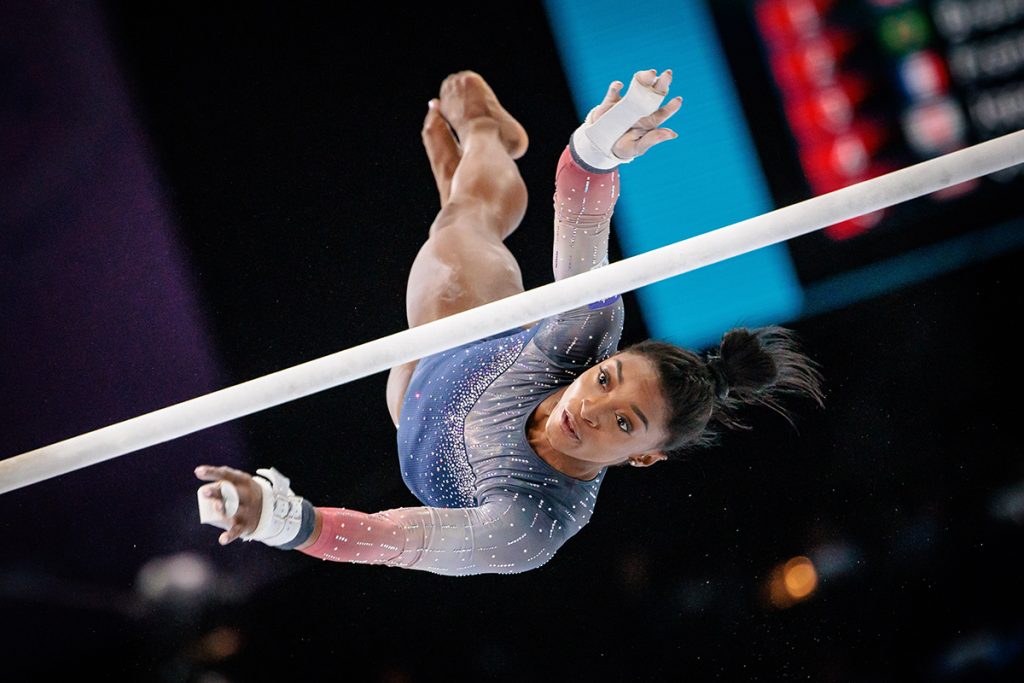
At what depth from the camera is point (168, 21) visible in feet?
7.56

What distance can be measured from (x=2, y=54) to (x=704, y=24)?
1.61 metres

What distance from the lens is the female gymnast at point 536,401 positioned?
4.41 ft

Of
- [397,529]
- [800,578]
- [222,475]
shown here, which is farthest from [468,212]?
[800,578]

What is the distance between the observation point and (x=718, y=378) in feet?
5.16

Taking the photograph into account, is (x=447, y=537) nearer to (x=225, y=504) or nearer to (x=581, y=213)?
(x=225, y=504)

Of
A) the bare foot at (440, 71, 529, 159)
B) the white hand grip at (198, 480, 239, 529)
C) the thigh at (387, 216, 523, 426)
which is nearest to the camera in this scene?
the white hand grip at (198, 480, 239, 529)

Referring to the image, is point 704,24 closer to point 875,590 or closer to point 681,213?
point 681,213

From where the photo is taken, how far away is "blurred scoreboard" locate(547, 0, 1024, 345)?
227 cm

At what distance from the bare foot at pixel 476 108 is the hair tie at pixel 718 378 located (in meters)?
0.77

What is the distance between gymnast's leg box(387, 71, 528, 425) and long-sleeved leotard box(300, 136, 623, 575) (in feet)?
0.31

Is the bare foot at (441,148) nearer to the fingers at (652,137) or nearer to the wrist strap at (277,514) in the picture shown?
the fingers at (652,137)

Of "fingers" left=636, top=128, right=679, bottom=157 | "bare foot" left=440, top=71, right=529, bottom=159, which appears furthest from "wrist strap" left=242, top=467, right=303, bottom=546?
"bare foot" left=440, top=71, right=529, bottom=159

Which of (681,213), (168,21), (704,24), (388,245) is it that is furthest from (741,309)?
(168,21)

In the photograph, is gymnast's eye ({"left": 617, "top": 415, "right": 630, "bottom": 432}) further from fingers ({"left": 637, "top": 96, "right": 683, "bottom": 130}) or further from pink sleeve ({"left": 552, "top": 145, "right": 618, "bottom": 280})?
fingers ({"left": 637, "top": 96, "right": 683, "bottom": 130})
